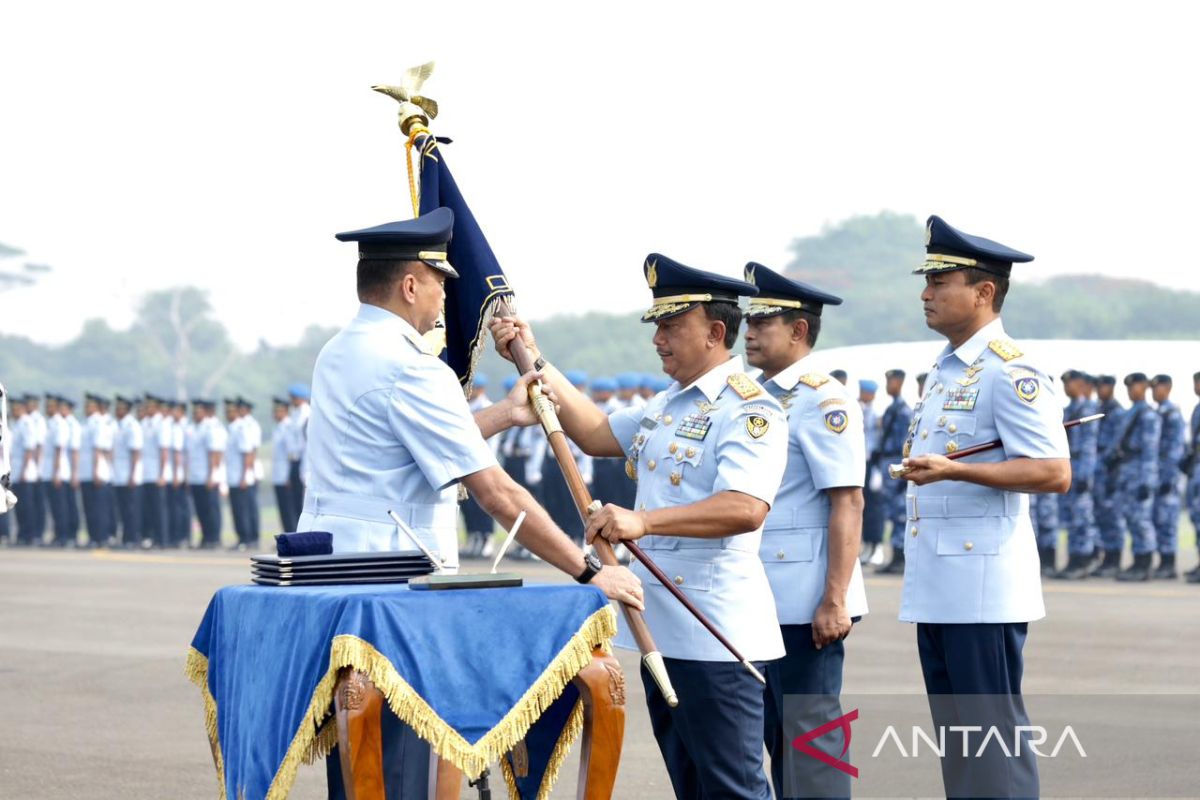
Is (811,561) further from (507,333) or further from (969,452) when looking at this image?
(507,333)

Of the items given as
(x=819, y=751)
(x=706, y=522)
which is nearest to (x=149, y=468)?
(x=819, y=751)

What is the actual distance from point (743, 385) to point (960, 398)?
0.85 meters

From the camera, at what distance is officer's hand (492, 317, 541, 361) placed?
17.9 feet

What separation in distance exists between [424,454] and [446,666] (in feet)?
2.00

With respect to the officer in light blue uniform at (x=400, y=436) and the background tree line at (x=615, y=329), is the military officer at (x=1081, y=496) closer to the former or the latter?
the officer in light blue uniform at (x=400, y=436)

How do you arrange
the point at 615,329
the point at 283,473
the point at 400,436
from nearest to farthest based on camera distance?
the point at 400,436
the point at 283,473
the point at 615,329

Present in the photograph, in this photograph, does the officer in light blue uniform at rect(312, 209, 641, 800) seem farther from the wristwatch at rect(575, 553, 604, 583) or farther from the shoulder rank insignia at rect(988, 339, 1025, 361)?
the shoulder rank insignia at rect(988, 339, 1025, 361)

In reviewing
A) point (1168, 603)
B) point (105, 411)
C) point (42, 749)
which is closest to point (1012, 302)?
point (105, 411)

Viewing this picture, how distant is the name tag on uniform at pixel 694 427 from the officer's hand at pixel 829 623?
3.04 ft

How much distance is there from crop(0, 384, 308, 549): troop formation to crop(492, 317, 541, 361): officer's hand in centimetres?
1790

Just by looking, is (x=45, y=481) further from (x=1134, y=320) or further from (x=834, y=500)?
(x=1134, y=320)

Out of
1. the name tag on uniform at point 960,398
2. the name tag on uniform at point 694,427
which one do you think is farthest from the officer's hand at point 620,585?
the name tag on uniform at point 960,398

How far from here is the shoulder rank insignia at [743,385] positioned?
16.1 feet

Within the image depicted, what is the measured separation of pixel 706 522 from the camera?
472 centimetres
